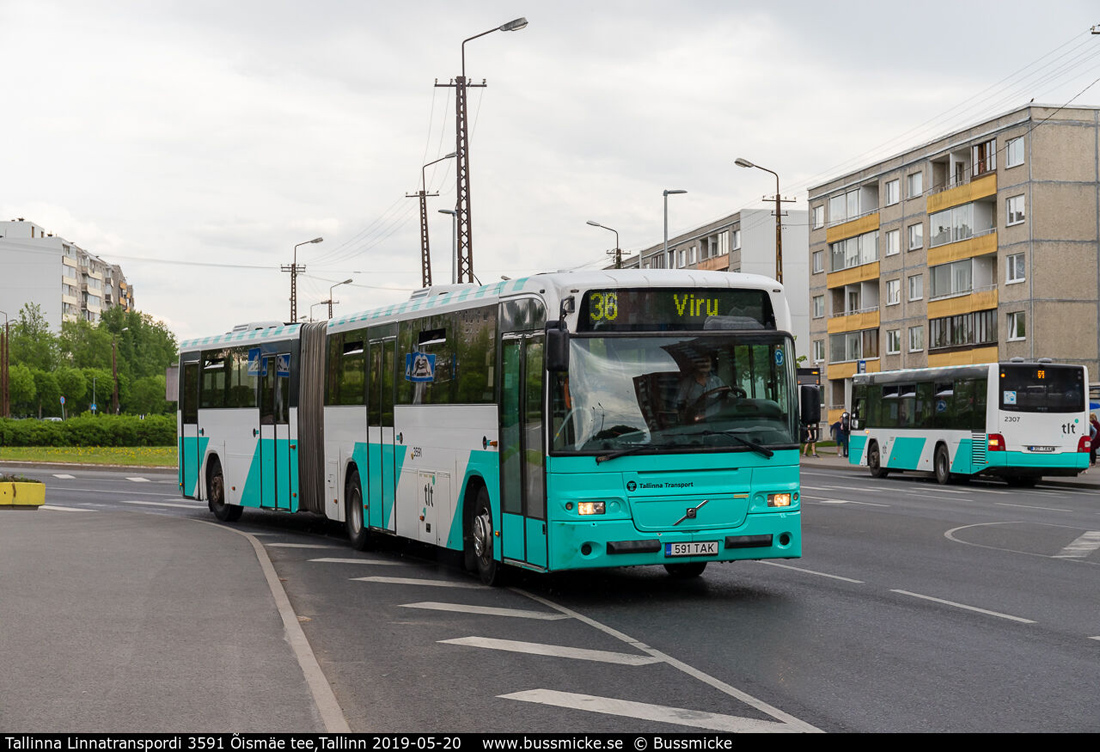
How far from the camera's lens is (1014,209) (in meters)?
67.0

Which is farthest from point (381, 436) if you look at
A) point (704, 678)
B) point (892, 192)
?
point (892, 192)

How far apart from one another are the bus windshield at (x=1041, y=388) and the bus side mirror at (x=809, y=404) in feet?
72.7

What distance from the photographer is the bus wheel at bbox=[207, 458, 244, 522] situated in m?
23.2

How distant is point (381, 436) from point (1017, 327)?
55929 millimetres

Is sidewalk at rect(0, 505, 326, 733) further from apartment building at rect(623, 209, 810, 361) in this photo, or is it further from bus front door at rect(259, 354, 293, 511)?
apartment building at rect(623, 209, 810, 361)

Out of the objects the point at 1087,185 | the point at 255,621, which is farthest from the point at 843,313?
the point at 255,621

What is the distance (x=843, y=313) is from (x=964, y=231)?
51.8 feet

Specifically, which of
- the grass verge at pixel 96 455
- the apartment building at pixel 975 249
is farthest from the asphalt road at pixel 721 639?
the apartment building at pixel 975 249

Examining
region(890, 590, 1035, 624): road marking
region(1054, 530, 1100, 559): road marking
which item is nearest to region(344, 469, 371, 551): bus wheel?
region(890, 590, 1035, 624): road marking

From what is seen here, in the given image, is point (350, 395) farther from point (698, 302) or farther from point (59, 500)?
point (59, 500)

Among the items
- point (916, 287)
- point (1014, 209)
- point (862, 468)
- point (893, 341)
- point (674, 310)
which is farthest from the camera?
point (893, 341)

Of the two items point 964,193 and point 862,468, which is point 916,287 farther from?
point 862,468

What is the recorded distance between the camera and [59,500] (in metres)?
28.7

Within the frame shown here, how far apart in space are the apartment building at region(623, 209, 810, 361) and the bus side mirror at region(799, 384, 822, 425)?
9207 centimetres
